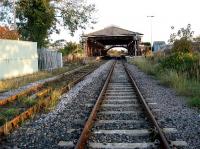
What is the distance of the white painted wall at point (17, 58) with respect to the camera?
22.1 metres

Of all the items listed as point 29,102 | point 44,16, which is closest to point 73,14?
point 44,16

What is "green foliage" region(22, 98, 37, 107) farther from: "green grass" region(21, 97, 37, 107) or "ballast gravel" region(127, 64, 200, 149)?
"ballast gravel" region(127, 64, 200, 149)

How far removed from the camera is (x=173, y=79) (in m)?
16.6

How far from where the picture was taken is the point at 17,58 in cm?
2467

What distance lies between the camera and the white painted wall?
2208cm

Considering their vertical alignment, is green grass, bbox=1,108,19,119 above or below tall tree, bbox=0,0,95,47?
below

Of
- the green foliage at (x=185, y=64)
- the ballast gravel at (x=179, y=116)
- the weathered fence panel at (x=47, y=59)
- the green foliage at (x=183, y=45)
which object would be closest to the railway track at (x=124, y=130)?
the ballast gravel at (x=179, y=116)

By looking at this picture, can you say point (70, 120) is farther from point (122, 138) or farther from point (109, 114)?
point (122, 138)

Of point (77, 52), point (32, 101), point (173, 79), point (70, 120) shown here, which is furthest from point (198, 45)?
point (77, 52)

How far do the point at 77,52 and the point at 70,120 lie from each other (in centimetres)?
5057

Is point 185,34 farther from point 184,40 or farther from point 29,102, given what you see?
point 29,102

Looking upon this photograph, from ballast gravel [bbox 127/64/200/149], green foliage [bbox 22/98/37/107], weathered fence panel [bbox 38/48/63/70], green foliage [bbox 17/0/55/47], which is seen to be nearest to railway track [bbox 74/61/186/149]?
ballast gravel [bbox 127/64/200/149]

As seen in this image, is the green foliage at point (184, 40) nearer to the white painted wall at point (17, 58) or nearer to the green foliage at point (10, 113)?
the white painted wall at point (17, 58)

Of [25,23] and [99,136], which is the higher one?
[25,23]
